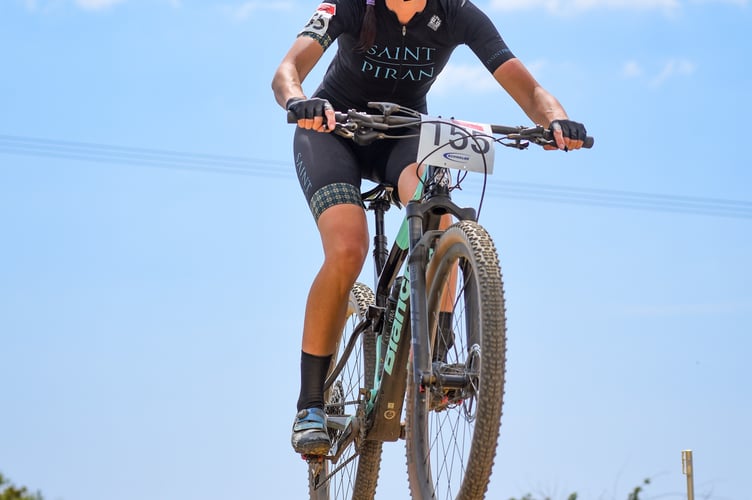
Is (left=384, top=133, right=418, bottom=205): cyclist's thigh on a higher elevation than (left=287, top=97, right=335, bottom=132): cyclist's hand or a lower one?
higher

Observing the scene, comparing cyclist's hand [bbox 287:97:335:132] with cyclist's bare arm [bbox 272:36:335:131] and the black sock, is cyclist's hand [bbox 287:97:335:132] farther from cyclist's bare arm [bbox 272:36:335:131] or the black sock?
the black sock

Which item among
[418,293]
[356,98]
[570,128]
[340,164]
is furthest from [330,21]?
[418,293]

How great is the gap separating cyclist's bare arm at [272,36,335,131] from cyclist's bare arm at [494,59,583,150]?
34.7 inches

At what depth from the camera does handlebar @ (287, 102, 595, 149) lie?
4215 millimetres

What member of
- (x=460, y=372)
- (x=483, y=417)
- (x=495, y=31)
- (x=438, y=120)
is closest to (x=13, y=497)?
(x=483, y=417)

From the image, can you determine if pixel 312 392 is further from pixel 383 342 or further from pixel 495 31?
pixel 495 31

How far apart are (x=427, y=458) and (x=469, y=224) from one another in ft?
3.48

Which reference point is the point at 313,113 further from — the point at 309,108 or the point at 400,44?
the point at 400,44

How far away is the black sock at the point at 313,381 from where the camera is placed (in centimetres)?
498

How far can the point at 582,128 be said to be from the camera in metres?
4.43

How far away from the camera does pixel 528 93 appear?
4.97m

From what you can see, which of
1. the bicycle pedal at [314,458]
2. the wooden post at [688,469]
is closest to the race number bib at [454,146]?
the bicycle pedal at [314,458]

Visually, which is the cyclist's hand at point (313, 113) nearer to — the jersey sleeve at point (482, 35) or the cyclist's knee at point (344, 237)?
the cyclist's knee at point (344, 237)

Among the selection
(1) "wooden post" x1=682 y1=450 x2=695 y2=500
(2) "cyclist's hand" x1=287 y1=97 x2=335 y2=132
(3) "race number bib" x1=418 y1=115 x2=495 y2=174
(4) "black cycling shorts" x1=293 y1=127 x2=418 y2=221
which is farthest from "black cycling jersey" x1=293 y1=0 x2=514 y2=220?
(1) "wooden post" x1=682 y1=450 x2=695 y2=500
